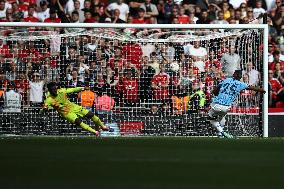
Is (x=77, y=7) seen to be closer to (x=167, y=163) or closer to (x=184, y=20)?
(x=184, y=20)

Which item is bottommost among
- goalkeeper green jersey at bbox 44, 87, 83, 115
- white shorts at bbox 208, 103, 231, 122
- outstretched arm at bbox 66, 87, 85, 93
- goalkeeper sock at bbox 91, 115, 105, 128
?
goalkeeper sock at bbox 91, 115, 105, 128

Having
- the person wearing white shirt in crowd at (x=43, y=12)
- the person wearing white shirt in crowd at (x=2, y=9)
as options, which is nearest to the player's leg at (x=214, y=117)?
the person wearing white shirt in crowd at (x=43, y=12)

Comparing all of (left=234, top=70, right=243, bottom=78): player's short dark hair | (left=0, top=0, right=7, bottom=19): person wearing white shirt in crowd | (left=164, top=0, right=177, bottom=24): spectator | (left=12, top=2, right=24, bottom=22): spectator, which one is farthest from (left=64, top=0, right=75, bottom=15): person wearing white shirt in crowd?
(left=234, top=70, right=243, bottom=78): player's short dark hair

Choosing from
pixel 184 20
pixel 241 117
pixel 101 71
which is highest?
pixel 184 20

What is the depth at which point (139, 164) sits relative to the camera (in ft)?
9.31

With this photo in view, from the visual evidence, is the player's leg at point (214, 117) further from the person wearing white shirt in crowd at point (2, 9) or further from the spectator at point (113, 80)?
the person wearing white shirt in crowd at point (2, 9)

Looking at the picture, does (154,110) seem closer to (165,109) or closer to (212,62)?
(165,109)

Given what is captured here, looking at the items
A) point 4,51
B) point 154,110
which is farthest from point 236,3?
point 4,51

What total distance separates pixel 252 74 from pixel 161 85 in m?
1.63

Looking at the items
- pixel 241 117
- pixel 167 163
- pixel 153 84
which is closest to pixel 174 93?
pixel 153 84

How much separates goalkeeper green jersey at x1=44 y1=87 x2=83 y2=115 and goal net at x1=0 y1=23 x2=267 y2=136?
133 mm

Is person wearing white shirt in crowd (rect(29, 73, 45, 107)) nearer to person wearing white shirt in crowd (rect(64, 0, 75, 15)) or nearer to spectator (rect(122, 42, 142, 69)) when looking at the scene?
spectator (rect(122, 42, 142, 69))

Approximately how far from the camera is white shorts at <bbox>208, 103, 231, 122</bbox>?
12.5m

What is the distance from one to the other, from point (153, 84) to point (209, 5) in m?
2.51
